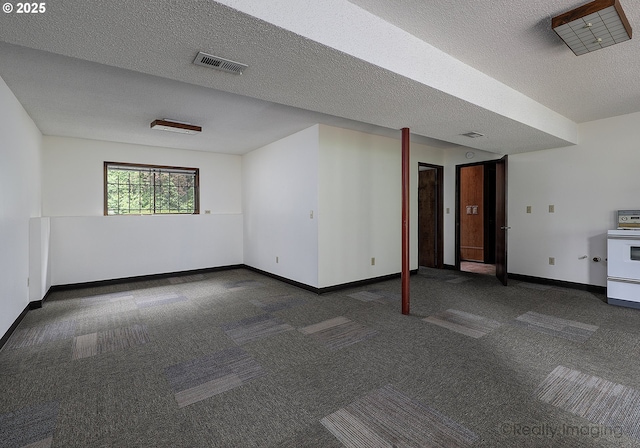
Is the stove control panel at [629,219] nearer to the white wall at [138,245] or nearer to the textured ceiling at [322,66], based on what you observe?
the textured ceiling at [322,66]

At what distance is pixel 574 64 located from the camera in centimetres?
281

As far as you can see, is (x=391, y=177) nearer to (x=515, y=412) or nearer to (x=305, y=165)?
(x=305, y=165)

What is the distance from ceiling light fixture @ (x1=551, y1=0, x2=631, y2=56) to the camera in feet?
6.47

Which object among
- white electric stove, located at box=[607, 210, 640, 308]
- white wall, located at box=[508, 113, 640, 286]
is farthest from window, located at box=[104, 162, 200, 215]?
white electric stove, located at box=[607, 210, 640, 308]

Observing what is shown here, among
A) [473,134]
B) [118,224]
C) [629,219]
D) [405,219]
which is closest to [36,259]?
[118,224]

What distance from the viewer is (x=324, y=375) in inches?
93.2

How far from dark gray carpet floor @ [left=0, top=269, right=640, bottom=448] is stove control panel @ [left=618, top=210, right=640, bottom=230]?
1.10m

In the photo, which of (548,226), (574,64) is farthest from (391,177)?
(574,64)

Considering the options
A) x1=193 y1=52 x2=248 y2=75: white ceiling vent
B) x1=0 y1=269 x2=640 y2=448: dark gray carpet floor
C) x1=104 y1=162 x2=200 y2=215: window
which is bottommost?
x1=0 y1=269 x2=640 y2=448: dark gray carpet floor

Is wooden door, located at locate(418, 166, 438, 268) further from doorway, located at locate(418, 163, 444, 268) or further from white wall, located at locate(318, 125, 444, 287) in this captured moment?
white wall, located at locate(318, 125, 444, 287)

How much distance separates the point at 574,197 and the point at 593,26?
3510mm

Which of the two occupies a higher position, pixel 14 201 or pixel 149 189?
pixel 149 189

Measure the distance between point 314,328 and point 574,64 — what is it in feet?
11.2

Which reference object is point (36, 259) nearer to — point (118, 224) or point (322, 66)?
point (118, 224)
